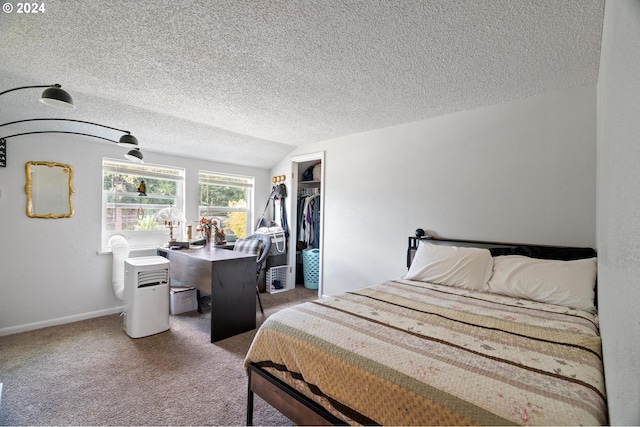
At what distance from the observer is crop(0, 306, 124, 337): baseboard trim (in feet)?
9.27

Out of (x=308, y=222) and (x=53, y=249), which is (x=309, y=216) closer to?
(x=308, y=222)

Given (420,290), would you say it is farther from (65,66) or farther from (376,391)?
(65,66)

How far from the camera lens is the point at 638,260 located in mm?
452

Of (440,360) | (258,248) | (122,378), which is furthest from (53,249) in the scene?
(440,360)

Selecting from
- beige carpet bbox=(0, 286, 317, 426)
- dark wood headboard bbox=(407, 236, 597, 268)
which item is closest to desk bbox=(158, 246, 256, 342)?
beige carpet bbox=(0, 286, 317, 426)

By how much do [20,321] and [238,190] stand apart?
116 inches

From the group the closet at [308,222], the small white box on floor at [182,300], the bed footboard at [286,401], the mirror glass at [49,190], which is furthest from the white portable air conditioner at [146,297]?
the closet at [308,222]

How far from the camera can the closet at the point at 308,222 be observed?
15.3ft

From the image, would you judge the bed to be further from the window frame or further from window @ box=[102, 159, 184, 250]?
the window frame

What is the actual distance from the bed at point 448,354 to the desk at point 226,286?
124 centimetres

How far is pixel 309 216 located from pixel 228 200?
53.3 inches

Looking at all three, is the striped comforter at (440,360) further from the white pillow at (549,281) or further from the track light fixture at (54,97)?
the track light fixture at (54,97)

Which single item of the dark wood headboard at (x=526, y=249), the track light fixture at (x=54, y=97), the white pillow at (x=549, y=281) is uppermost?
the track light fixture at (x=54, y=97)

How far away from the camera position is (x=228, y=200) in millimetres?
4660
